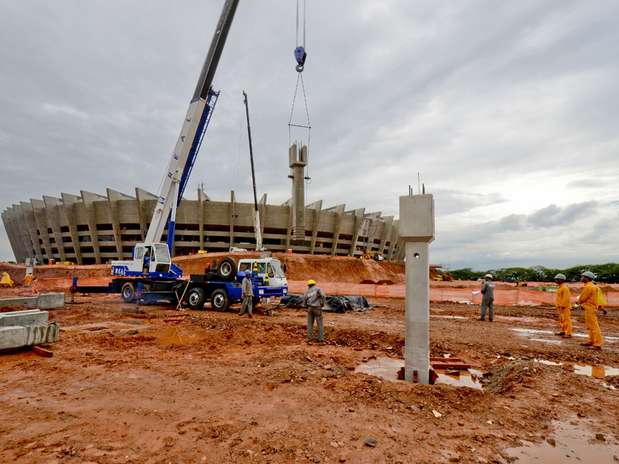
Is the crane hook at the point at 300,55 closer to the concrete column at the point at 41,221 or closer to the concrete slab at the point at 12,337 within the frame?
the concrete slab at the point at 12,337

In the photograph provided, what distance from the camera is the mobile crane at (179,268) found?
48.7 ft

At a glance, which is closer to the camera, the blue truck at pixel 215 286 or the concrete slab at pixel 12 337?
the concrete slab at pixel 12 337

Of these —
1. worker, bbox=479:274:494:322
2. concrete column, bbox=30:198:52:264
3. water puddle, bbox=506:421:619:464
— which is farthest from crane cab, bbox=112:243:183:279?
concrete column, bbox=30:198:52:264

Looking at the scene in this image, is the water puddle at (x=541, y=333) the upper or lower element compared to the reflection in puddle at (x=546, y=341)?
lower

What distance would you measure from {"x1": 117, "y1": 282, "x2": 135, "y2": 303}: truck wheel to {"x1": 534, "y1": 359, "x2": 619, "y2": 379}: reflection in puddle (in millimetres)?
15897

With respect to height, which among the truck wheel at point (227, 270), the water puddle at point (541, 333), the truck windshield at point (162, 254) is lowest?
the water puddle at point (541, 333)

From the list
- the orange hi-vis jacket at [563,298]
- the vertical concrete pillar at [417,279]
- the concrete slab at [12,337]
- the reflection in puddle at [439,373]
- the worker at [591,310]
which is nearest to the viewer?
the vertical concrete pillar at [417,279]

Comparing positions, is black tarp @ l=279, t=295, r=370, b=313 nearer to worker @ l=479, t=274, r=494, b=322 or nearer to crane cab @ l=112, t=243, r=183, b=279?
worker @ l=479, t=274, r=494, b=322

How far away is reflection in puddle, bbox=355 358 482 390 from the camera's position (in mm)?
5801

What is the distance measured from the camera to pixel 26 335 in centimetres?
743

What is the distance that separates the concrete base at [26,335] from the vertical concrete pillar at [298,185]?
34.0 m

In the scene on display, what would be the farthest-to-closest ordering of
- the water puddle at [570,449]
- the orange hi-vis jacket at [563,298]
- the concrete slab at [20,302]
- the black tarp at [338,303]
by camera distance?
1. the black tarp at [338,303]
2. the concrete slab at [20,302]
3. the orange hi-vis jacket at [563,298]
4. the water puddle at [570,449]

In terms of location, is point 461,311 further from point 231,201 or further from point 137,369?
point 231,201

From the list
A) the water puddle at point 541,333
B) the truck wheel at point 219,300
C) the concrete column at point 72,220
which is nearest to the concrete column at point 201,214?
the concrete column at point 72,220
